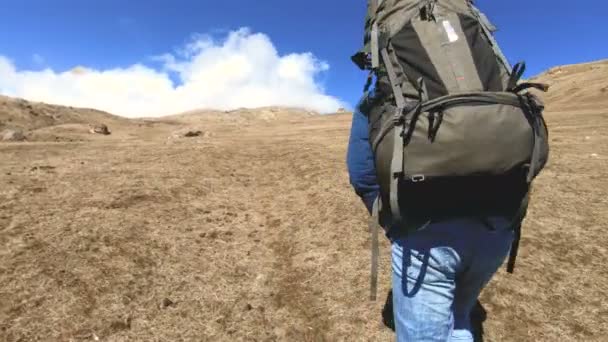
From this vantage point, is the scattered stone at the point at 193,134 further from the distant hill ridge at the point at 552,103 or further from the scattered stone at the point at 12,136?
the distant hill ridge at the point at 552,103

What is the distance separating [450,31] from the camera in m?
2.65

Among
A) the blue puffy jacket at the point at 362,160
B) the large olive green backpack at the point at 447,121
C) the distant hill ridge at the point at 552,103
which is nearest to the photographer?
the large olive green backpack at the point at 447,121

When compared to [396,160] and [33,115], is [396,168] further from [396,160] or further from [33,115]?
[33,115]

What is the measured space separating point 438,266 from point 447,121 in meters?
0.98

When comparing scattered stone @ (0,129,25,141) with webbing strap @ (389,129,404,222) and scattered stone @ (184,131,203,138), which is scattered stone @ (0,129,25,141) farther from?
webbing strap @ (389,129,404,222)

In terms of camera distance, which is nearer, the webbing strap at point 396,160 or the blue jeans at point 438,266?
the webbing strap at point 396,160

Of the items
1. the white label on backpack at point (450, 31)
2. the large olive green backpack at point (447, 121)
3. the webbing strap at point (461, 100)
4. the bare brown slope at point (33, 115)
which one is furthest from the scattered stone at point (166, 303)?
the bare brown slope at point (33, 115)

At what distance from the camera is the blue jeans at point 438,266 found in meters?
2.61

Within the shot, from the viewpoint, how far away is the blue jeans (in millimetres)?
2607

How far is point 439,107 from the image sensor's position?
7.84 feet

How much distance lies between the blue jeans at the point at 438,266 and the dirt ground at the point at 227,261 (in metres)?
2.71

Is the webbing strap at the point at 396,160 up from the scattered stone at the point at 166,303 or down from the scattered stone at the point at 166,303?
up

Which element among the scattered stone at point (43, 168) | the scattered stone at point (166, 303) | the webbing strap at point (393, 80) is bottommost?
Answer: the scattered stone at point (166, 303)

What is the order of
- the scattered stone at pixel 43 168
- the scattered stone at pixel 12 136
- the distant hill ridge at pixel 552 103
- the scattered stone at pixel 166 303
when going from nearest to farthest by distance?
the scattered stone at pixel 166 303 → the scattered stone at pixel 43 168 → the scattered stone at pixel 12 136 → the distant hill ridge at pixel 552 103
